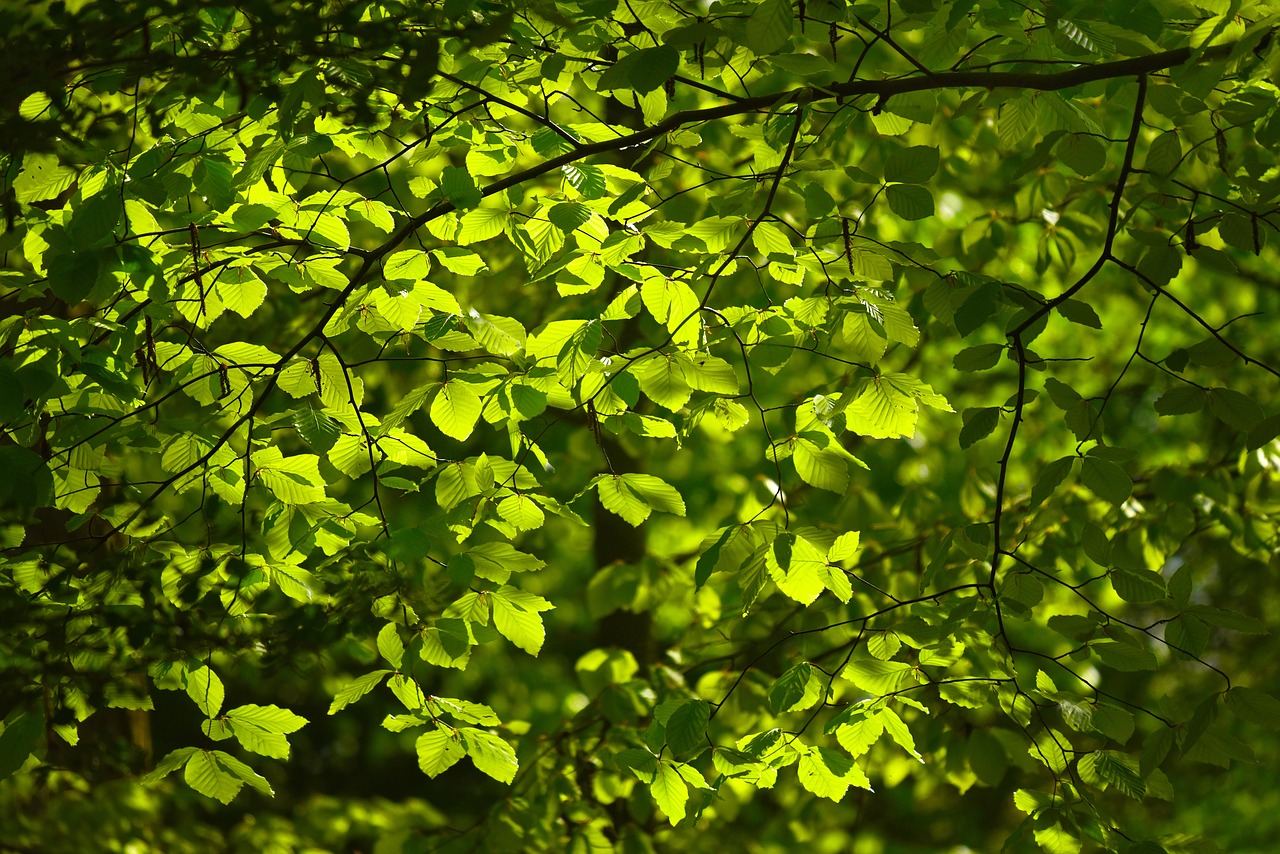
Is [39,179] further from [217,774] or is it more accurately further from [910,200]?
[910,200]

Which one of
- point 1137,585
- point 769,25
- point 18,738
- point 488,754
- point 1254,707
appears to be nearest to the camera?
point 769,25

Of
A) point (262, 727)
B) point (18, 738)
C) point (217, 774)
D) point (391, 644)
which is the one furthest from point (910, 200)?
point (18, 738)

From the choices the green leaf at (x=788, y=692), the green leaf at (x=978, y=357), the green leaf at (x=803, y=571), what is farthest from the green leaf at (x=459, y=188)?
the green leaf at (x=788, y=692)

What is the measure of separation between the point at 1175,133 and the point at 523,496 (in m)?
1.60

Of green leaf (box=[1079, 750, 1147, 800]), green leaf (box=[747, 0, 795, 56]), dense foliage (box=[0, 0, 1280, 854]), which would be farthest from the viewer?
green leaf (box=[1079, 750, 1147, 800])

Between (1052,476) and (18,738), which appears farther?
(1052,476)

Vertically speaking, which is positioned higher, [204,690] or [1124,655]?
[204,690]

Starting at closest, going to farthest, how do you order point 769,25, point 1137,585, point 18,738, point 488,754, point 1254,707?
point 769,25, point 18,738, point 1254,707, point 1137,585, point 488,754

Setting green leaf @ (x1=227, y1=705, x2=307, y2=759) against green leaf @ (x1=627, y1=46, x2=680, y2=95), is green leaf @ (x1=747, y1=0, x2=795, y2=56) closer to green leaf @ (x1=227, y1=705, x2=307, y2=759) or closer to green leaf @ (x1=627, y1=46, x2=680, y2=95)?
green leaf @ (x1=627, y1=46, x2=680, y2=95)

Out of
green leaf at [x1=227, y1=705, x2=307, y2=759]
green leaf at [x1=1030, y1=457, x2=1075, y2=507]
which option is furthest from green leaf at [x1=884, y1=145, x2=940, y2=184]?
green leaf at [x1=227, y1=705, x2=307, y2=759]

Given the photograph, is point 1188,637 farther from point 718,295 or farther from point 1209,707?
point 718,295

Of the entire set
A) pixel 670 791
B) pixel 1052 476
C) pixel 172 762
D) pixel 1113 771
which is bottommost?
pixel 670 791

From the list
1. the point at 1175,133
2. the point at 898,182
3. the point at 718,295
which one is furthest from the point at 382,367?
the point at 1175,133

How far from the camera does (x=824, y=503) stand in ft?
13.0
